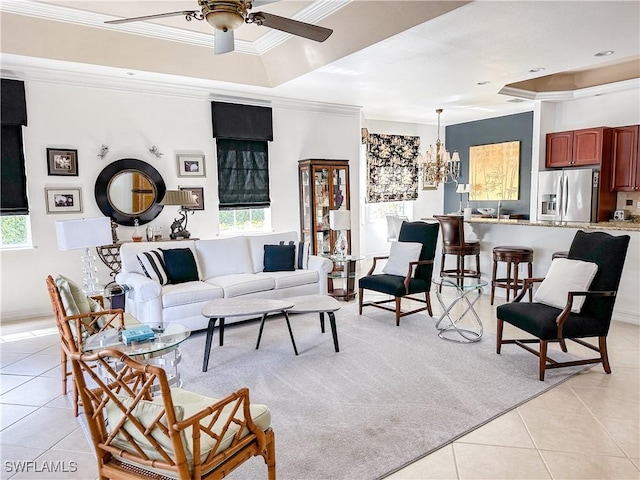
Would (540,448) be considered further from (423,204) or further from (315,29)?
(423,204)

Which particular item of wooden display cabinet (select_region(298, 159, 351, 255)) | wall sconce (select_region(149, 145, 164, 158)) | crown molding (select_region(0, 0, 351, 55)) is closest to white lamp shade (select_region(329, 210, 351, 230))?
wooden display cabinet (select_region(298, 159, 351, 255))

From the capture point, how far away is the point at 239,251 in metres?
5.18

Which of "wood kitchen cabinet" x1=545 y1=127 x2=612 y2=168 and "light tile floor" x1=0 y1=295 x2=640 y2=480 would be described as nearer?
"light tile floor" x1=0 y1=295 x2=640 y2=480

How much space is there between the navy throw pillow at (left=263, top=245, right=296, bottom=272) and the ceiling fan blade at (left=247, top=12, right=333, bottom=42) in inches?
105

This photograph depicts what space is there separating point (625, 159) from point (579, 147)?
648 mm

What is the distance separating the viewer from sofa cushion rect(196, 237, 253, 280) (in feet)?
16.3

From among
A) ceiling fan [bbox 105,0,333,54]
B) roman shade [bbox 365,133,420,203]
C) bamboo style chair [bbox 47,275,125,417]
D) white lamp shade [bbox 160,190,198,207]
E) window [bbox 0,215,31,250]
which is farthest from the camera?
roman shade [bbox 365,133,420,203]

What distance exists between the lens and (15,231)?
507cm

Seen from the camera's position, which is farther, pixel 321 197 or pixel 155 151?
pixel 321 197

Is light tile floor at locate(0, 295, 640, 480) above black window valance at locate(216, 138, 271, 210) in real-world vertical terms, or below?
below

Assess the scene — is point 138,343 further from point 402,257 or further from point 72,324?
point 402,257

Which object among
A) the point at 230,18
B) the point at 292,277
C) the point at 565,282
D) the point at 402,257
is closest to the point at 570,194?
the point at 402,257

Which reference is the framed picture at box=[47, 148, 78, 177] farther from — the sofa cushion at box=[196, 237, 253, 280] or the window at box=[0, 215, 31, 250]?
the sofa cushion at box=[196, 237, 253, 280]

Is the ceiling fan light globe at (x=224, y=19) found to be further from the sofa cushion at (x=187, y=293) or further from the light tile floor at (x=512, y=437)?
the light tile floor at (x=512, y=437)
